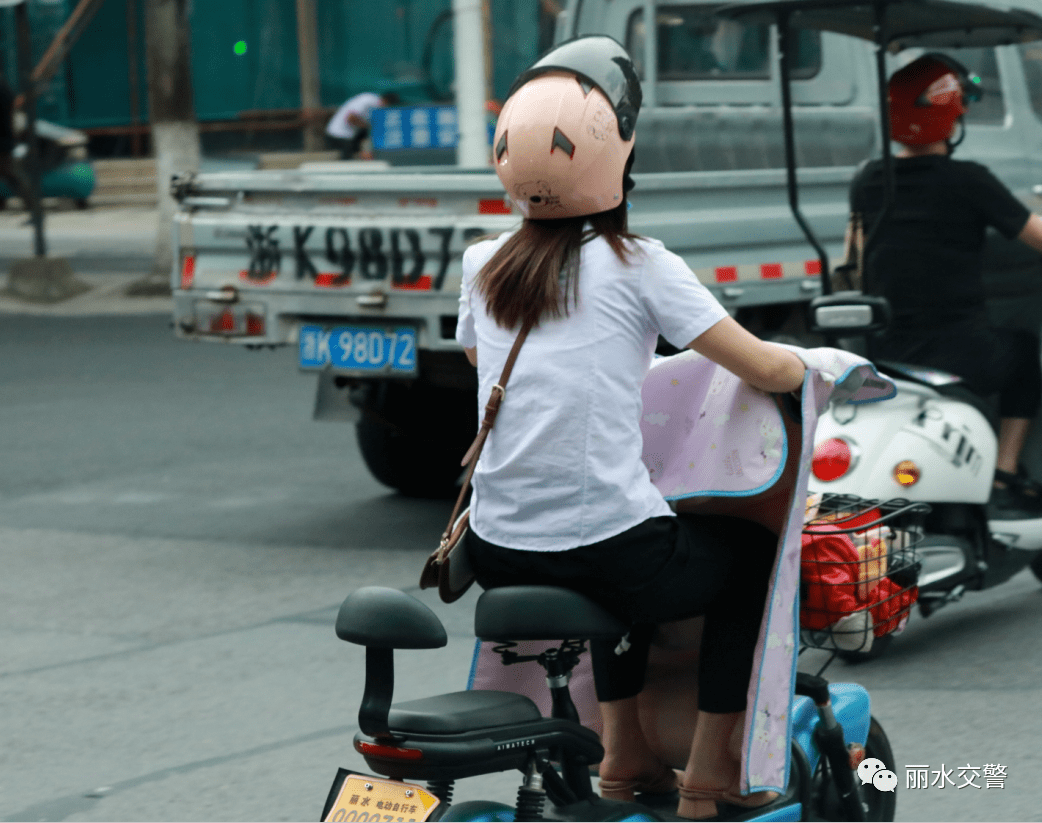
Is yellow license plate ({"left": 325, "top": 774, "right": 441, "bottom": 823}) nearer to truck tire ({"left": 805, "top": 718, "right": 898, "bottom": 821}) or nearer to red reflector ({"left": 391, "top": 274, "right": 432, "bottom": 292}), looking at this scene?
truck tire ({"left": 805, "top": 718, "right": 898, "bottom": 821})

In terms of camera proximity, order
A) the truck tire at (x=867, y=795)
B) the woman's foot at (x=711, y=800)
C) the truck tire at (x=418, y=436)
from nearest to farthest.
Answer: the woman's foot at (x=711, y=800)
the truck tire at (x=867, y=795)
the truck tire at (x=418, y=436)

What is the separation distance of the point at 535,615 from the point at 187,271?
4.93 m

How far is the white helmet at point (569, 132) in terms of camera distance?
3066mm

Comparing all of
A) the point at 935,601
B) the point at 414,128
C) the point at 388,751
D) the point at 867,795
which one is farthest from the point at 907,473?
the point at 414,128

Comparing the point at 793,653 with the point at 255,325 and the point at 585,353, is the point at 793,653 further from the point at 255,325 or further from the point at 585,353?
the point at 255,325

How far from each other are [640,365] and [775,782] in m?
0.80

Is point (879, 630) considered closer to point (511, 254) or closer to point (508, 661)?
point (508, 661)

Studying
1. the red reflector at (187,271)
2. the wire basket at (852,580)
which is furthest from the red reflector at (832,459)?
the red reflector at (187,271)

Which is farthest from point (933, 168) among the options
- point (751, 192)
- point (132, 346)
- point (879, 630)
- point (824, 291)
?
point (132, 346)

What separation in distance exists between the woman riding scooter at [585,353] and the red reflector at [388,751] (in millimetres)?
443

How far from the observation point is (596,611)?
9.89 feet

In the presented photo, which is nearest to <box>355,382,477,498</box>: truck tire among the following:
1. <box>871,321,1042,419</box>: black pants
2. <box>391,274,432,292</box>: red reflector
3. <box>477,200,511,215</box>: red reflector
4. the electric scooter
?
<box>391,274,432,292</box>: red reflector

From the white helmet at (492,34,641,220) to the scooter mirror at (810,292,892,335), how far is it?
1776 mm

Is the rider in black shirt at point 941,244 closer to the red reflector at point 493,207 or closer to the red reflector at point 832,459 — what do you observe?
the red reflector at point 832,459
